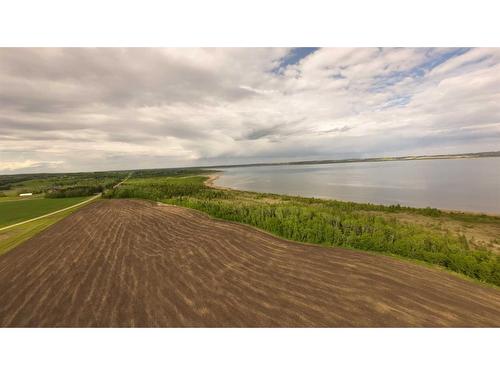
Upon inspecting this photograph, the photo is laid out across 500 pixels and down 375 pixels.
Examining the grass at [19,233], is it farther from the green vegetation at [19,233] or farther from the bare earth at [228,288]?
the bare earth at [228,288]

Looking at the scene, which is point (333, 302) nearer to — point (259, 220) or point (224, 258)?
point (224, 258)

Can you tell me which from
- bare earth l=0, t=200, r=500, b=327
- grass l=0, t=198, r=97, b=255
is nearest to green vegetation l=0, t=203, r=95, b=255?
grass l=0, t=198, r=97, b=255

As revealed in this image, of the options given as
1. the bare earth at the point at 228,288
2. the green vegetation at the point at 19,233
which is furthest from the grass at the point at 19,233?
the bare earth at the point at 228,288

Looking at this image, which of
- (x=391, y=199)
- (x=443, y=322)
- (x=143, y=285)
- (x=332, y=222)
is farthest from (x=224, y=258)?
(x=391, y=199)

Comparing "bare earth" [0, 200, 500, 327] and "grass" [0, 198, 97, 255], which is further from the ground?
"grass" [0, 198, 97, 255]

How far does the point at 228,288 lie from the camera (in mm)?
8711

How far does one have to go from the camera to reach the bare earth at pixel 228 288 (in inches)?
281

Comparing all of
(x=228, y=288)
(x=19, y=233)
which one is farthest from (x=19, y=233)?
(x=228, y=288)

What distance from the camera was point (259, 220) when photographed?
1666 centimetres

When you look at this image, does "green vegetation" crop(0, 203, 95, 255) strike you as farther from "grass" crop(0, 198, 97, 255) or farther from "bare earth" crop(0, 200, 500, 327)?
"bare earth" crop(0, 200, 500, 327)

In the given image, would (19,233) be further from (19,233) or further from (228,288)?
(228,288)

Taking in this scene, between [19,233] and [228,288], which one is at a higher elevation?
[19,233]

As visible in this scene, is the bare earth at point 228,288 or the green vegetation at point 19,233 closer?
the bare earth at point 228,288

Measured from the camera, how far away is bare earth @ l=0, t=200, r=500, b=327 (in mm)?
7129
